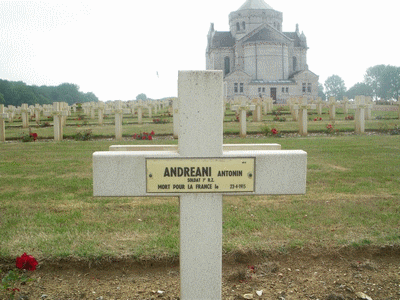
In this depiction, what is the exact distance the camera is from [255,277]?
3221 mm

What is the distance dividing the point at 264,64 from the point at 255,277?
51.8 meters

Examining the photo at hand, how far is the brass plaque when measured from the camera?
7.98 feet

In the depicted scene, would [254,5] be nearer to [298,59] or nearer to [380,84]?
[298,59]

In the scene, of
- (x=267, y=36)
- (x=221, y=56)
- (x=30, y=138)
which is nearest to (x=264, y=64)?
(x=267, y=36)

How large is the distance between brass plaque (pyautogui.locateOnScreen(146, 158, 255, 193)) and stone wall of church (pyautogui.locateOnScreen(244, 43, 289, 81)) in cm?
5185

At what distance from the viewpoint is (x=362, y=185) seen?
594 cm

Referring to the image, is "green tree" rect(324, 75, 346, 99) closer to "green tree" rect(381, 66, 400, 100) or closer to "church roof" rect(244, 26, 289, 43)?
"green tree" rect(381, 66, 400, 100)

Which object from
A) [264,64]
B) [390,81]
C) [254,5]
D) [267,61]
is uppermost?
[254,5]

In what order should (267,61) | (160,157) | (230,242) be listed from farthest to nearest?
1. (267,61)
2. (230,242)
3. (160,157)

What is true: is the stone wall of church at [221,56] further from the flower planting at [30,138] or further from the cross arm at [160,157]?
the cross arm at [160,157]

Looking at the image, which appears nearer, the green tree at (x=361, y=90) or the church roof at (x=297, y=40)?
the church roof at (x=297, y=40)

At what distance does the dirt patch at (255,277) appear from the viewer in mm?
3025

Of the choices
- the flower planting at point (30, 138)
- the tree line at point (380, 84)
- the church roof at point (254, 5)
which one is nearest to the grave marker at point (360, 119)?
the flower planting at point (30, 138)

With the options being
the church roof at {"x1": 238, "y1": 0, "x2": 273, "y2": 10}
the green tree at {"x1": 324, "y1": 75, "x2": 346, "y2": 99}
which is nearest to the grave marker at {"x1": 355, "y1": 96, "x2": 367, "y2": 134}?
the church roof at {"x1": 238, "y1": 0, "x2": 273, "y2": 10}
